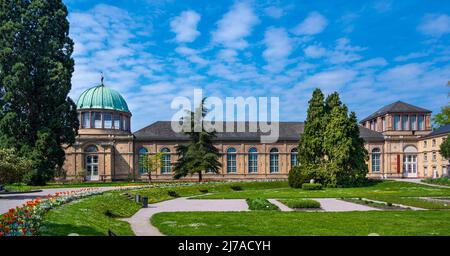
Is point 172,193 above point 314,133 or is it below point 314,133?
below

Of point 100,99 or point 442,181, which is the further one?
point 100,99

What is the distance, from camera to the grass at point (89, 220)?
37.6 feet

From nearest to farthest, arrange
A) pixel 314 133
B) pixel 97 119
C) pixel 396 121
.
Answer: pixel 314 133 < pixel 97 119 < pixel 396 121

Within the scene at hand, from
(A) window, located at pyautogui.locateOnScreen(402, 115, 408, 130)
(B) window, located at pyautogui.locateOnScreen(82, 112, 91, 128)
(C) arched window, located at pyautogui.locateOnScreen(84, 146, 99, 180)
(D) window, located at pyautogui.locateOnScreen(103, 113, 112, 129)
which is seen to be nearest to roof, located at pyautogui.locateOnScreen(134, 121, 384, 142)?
(A) window, located at pyautogui.locateOnScreen(402, 115, 408, 130)

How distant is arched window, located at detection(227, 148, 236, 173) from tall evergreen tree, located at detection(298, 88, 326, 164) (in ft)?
46.9

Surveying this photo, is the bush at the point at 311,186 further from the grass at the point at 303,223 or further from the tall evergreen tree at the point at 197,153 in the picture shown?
the grass at the point at 303,223

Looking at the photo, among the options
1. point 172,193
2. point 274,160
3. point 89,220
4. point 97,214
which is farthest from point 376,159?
point 89,220

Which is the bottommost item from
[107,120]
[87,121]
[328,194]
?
[328,194]

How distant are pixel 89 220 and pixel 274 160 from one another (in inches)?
1913

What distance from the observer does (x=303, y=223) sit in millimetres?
15641

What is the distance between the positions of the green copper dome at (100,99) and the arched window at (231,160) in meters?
19.8

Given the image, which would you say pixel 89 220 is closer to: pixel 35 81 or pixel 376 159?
pixel 35 81

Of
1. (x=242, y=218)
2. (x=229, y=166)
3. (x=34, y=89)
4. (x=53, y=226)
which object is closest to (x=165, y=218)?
(x=242, y=218)
